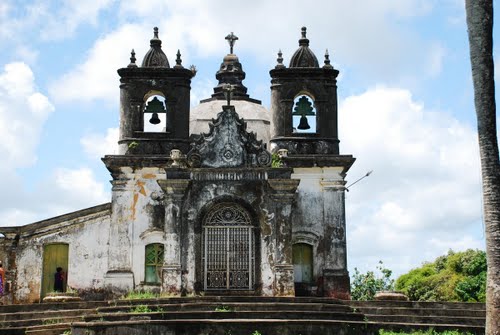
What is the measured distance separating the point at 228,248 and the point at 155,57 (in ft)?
25.7

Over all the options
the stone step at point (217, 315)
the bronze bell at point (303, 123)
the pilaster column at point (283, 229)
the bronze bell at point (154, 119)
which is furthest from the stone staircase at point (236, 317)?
the bronze bell at point (154, 119)

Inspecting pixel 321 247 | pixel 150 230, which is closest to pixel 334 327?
pixel 321 247

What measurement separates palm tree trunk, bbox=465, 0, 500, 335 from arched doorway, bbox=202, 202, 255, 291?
11112mm

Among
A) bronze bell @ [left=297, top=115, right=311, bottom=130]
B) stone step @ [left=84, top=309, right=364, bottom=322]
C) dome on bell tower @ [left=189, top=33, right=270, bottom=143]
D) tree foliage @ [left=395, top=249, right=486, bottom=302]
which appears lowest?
stone step @ [left=84, top=309, right=364, bottom=322]

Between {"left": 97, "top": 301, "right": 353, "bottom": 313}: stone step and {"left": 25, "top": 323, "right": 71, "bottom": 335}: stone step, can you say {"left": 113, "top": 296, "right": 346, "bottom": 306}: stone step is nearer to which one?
{"left": 97, "top": 301, "right": 353, "bottom": 313}: stone step

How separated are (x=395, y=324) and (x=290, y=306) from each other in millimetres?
2709

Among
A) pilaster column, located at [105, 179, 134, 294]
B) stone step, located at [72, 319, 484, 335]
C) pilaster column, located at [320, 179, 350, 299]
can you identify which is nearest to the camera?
stone step, located at [72, 319, 484, 335]

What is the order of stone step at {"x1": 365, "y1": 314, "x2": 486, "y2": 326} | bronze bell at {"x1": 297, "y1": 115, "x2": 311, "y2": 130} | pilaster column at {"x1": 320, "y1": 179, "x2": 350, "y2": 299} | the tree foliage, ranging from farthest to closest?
the tree foliage → bronze bell at {"x1": 297, "y1": 115, "x2": 311, "y2": 130} → pilaster column at {"x1": 320, "y1": 179, "x2": 350, "y2": 299} → stone step at {"x1": 365, "y1": 314, "x2": 486, "y2": 326}

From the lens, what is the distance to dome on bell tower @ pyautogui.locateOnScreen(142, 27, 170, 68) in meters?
30.5

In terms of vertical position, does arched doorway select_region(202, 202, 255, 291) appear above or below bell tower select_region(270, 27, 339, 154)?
below

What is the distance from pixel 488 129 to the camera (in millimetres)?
17125

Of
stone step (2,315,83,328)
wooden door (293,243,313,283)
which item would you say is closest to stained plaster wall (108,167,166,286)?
wooden door (293,243,313,283)

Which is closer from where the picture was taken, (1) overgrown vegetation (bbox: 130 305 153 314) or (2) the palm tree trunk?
(2) the palm tree trunk

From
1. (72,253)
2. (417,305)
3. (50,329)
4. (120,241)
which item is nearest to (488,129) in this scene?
(417,305)
